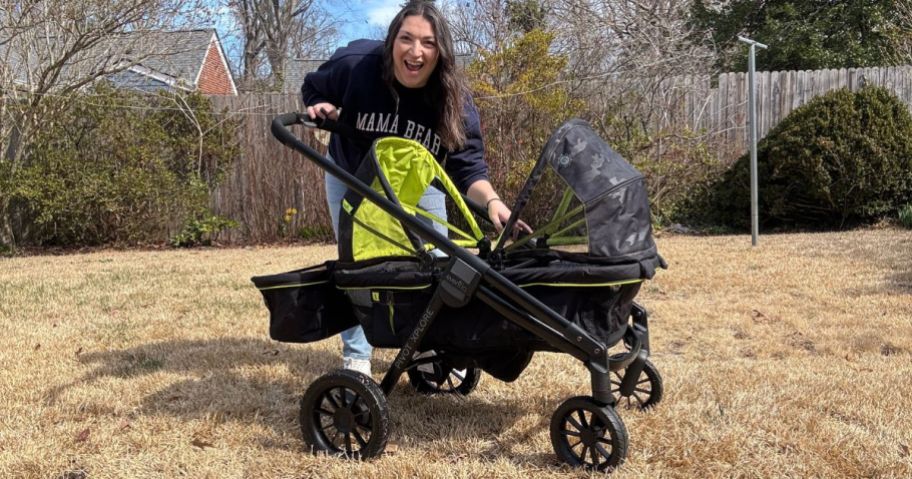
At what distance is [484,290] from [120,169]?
26.1 ft

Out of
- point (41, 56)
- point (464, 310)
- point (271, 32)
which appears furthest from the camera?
point (271, 32)

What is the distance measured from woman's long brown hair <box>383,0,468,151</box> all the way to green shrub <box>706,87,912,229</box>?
6762 mm

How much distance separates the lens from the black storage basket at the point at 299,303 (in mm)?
2570

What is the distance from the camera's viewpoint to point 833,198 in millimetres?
8477

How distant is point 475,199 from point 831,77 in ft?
28.1

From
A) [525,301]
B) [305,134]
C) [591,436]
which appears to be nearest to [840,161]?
[305,134]

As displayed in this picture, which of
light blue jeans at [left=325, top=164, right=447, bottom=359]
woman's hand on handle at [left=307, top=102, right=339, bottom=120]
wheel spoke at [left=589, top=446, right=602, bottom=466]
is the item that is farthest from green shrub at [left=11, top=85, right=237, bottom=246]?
wheel spoke at [left=589, top=446, right=602, bottom=466]

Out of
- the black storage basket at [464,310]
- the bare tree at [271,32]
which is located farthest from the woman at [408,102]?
the bare tree at [271,32]

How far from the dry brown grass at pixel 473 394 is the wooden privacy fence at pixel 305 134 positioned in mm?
4007

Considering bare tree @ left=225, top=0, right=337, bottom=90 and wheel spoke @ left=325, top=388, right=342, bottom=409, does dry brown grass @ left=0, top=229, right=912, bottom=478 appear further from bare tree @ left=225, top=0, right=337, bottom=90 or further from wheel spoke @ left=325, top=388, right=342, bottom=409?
bare tree @ left=225, top=0, right=337, bottom=90

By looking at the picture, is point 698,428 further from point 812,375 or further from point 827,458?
point 812,375

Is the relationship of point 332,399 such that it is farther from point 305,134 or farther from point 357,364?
point 305,134

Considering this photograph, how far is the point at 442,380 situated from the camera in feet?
10.5

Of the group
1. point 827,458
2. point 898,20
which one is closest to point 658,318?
point 827,458
